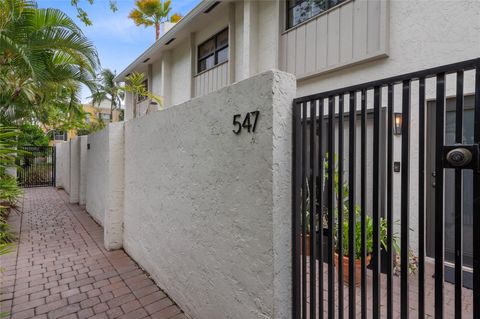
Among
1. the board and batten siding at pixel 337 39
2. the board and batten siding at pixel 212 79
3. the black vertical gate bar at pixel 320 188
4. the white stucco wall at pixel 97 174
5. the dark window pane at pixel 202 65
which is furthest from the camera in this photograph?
the dark window pane at pixel 202 65

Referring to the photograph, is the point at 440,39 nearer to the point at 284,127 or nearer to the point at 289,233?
the point at 284,127

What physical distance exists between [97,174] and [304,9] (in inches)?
249

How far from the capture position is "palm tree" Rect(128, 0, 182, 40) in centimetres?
1620

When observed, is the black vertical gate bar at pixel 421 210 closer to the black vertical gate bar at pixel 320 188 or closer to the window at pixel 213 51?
the black vertical gate bar at pixel 320 188

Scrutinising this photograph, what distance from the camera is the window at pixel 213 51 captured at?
838 cm

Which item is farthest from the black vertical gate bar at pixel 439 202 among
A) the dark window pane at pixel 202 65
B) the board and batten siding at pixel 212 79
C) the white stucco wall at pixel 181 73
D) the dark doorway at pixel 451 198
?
the white stucco wall at pixel 181 73

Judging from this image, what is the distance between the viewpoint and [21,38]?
479 cm

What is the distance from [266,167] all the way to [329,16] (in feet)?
15.4

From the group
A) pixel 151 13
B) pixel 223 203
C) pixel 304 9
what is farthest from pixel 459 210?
pixel 151 13

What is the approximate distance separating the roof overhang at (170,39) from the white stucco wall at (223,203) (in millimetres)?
5231

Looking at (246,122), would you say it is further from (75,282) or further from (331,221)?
(75,282)

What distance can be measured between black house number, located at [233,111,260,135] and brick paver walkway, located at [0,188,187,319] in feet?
7.37

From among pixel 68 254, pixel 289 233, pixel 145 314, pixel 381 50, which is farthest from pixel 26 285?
pixel 381 50

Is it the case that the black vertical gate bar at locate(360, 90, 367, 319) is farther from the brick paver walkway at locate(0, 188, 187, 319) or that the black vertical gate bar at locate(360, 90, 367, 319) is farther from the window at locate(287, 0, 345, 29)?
the window at locate(287, 0, 345, 29)
